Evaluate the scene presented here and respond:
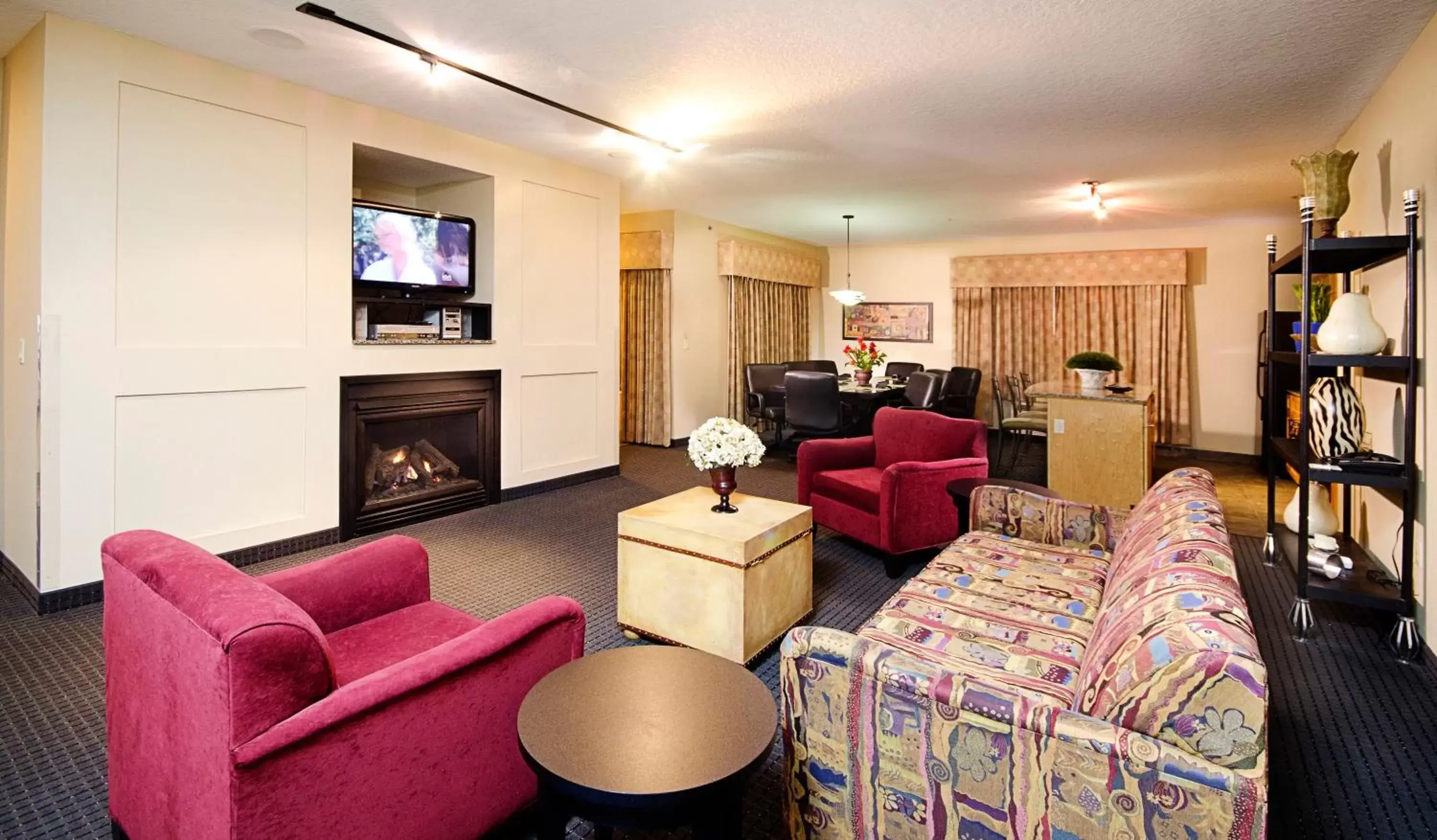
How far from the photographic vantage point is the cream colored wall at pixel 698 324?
7.55 m

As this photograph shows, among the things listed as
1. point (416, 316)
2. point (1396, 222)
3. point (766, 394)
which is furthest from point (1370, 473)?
point (766, 394)

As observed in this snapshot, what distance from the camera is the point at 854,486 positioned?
156 inches

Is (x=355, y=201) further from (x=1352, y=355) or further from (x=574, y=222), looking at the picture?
(x=1352, y=355)

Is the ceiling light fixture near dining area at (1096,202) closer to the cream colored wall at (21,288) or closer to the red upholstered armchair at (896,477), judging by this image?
the red upholstered armchair at (896,477)

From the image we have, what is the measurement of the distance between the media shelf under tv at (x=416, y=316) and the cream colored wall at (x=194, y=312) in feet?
0.22

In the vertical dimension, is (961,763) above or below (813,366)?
below

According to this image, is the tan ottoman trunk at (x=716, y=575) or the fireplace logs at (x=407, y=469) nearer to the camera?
the tan ottoman trunk at (x=716, y=575)

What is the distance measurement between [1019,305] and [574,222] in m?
5.70

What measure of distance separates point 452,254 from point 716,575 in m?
3.26

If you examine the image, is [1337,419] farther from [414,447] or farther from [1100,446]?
[414,447]

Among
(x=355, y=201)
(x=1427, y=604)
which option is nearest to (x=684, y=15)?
(x=355, y=201)

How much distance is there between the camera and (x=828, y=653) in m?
1.39

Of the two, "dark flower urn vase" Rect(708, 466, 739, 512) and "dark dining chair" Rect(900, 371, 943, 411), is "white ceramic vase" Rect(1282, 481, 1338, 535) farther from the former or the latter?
"dark dining chair" Rect(900, 371, 943, 411)

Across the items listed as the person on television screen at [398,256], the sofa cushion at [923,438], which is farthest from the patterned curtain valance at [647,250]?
the sofa cushion at [923,438]
